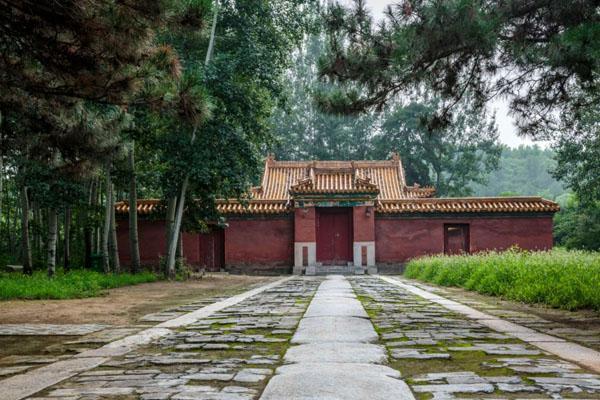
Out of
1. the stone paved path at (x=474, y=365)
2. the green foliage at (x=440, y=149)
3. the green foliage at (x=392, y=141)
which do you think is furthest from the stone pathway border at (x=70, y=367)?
the green foliage at (x=440, y=149)

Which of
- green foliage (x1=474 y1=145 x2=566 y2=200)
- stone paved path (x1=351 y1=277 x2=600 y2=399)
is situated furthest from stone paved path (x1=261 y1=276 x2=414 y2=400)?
green foliage (x1=474 y1=145 x2=566 y2=200)

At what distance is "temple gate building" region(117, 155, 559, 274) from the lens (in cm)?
2339

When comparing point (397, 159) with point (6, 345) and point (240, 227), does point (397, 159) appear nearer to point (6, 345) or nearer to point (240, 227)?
point (240, 227)

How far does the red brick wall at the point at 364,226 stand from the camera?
2344 cm

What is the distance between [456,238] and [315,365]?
23556mm

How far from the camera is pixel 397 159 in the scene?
29.9 metres

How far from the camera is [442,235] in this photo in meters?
23.6

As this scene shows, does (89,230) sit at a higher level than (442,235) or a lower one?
higher

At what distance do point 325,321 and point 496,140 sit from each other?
1552 inches

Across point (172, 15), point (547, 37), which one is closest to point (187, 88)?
point (172, 15)

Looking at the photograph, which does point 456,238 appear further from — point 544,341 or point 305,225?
point 544,341

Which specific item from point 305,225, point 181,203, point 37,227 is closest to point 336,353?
point 181,203

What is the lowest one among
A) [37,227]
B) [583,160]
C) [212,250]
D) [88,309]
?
[88,309]

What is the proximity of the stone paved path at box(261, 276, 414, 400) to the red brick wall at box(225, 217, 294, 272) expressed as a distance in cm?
1852
